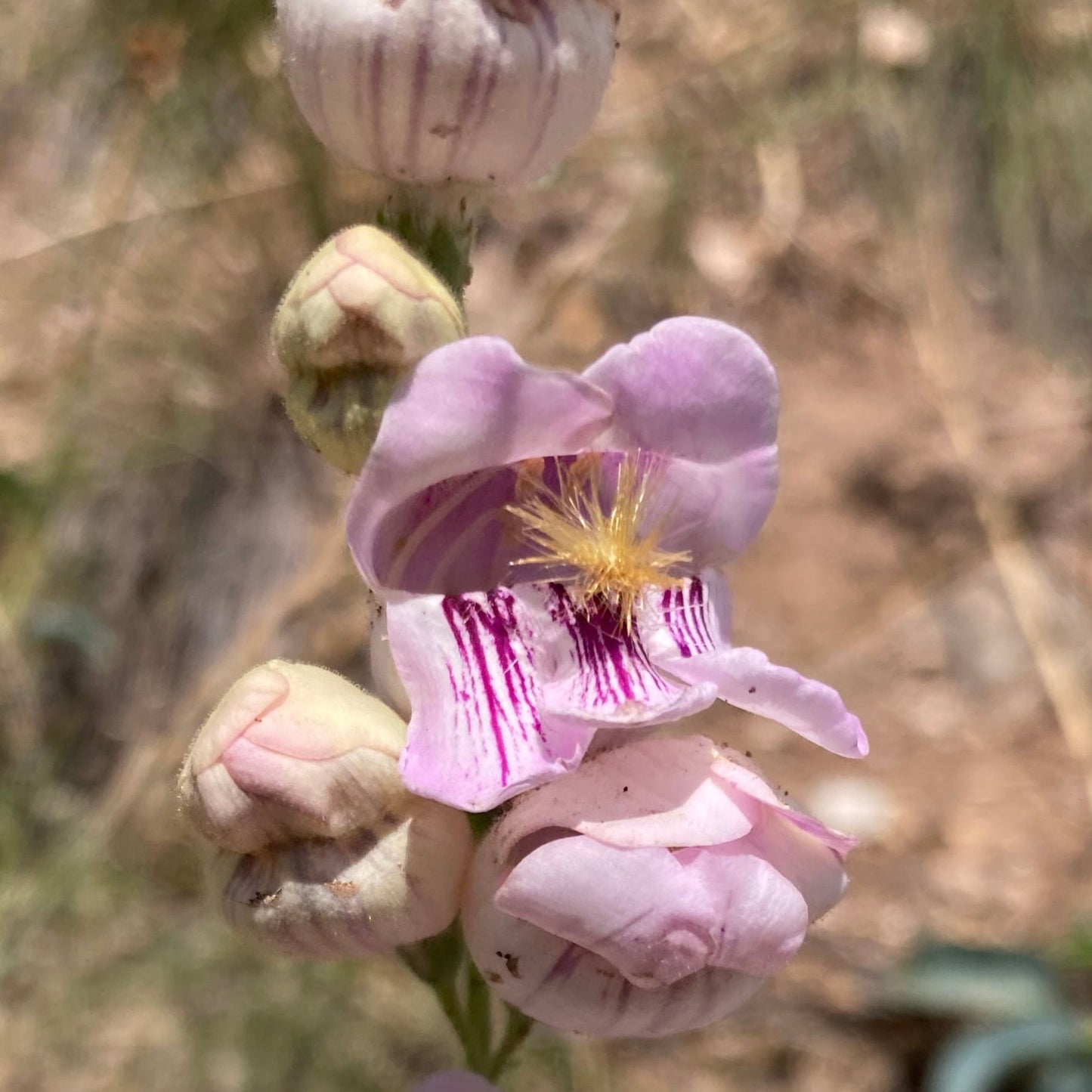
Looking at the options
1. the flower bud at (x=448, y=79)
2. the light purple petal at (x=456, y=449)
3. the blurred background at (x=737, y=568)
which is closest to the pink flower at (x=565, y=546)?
the light purple petal at (x=456, y=449)

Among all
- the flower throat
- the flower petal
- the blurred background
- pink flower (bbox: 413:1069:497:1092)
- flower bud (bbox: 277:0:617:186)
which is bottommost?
the blurred background

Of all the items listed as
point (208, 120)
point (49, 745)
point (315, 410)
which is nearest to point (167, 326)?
point (208, 120)

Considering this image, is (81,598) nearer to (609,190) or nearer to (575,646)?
(609,190)

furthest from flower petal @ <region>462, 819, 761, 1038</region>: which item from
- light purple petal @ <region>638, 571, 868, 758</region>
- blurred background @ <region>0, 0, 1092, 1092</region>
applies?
blurred background @ <region>0, 0, 1092, 1092</region>

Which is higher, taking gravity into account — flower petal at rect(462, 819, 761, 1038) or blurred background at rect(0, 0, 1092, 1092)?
flower petal at rect(462, 819, 761, 1038)

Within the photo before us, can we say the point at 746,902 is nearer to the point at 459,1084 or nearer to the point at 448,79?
the point at 459,1084

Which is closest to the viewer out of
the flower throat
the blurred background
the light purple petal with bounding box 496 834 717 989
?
the light purple petal with bounding box 496 834 717 989

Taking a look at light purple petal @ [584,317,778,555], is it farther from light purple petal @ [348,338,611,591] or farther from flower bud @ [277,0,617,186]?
flower bud @ [277,0,617,186]

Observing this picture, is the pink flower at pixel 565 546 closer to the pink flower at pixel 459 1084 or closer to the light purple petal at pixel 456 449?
the light purple petal at pixel 456 449
